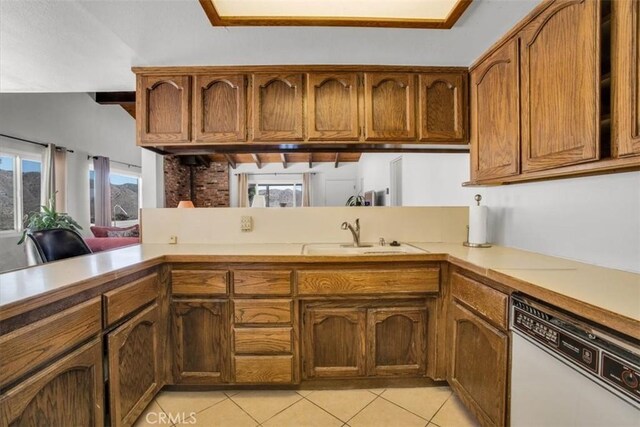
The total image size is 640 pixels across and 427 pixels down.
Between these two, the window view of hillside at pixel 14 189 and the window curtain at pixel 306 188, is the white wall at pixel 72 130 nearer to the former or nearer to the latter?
the window view of hillside at pixel 14 189

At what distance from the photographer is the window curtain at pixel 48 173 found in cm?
400

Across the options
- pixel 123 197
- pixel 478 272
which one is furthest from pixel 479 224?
pixel 123 197

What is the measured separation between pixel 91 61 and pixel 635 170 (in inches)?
118

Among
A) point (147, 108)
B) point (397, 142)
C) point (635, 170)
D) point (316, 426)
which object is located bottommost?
point (316, 426)

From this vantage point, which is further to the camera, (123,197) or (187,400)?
(123,197)

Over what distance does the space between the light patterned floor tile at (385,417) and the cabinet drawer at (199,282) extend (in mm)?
991

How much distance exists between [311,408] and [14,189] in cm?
486

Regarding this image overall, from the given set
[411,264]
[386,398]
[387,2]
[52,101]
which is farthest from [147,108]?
[52,101]

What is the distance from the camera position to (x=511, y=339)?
1.08 meters

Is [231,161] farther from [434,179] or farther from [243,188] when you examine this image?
[434,179]

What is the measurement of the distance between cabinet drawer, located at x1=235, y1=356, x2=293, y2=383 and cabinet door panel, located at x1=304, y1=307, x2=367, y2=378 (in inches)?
4.6

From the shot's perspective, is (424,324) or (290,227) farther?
(290,227)

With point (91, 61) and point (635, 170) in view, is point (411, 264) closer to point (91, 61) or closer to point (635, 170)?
point (635, 170)

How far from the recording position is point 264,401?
155 cm
